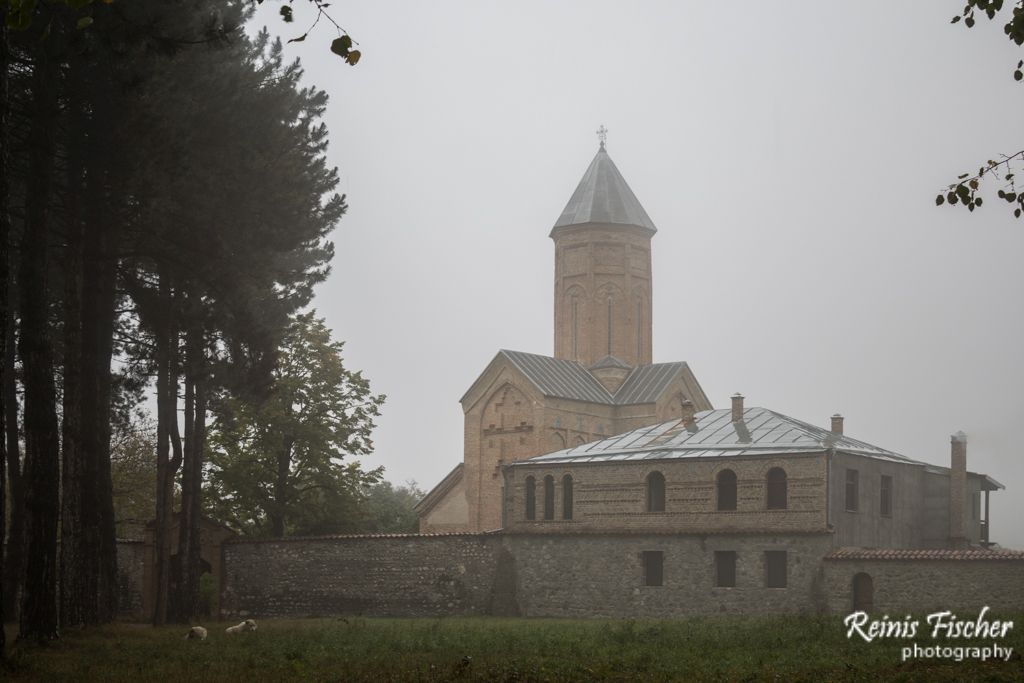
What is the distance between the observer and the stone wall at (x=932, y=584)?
93.5 ft

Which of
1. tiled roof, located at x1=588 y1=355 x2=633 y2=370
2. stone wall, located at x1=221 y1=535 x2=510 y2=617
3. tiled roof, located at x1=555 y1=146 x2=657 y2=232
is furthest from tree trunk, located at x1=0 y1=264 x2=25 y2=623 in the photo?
tiled roof, located at x1=555 y1=146 x2=657 y2=232

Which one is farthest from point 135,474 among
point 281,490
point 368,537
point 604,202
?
point 604,202

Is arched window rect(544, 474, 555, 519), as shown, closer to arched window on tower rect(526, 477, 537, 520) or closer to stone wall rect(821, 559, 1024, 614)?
arched window on tower rect(526, 477, 537, 520)

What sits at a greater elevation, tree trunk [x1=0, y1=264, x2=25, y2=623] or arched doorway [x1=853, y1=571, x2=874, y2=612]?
tree trunk [x1=0, y1=264, x2=25, y2=623]

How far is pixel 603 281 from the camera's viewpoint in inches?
2143

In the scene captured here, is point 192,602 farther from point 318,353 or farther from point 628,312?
point 628,312

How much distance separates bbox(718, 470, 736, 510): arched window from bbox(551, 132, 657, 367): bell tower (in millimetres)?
19619

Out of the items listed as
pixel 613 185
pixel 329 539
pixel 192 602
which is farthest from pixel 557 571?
pixel 613 185

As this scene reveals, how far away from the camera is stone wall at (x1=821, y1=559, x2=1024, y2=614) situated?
28.5 m

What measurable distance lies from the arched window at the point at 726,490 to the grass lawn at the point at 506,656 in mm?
10392

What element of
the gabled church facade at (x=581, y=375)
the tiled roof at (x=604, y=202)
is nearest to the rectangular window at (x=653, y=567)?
the gabled church facade at (x=581, y=375)

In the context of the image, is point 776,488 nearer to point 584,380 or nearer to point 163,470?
point 163,470

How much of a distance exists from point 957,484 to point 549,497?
1164 cm

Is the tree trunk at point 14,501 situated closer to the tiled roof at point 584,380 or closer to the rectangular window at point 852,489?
the rectangular window at point 852,489
